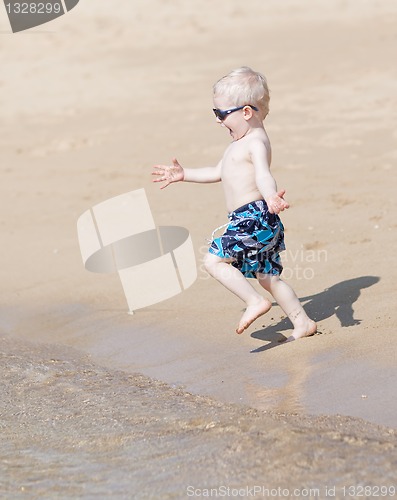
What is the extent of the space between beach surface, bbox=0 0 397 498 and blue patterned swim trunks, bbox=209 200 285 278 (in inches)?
14.6

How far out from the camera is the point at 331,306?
486cm

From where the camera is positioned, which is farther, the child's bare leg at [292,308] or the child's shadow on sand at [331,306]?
the child's shadow on sand at [331,306]

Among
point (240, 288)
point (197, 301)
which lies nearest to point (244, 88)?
point (240, 288)

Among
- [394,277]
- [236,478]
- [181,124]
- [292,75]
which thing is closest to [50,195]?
[181,124]

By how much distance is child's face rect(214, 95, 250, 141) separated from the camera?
4.41m

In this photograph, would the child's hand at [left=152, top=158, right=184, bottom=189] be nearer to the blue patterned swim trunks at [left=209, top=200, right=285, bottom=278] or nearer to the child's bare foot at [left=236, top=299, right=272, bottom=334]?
the blue patterned swim trunks at [left=209, top=200, right=285, bottom=278]

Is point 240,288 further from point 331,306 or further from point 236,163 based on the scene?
point 331,306

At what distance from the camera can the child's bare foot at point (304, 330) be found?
441cm

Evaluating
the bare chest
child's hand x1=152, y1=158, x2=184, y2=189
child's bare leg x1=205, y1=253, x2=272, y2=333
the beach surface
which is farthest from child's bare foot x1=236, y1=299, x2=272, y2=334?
child's hand x1=152, y1=158, x2=184, y2=189

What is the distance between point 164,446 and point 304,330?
120cm

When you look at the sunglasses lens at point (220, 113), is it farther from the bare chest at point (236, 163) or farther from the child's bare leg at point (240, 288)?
the child's bare leg at point (240, 288)

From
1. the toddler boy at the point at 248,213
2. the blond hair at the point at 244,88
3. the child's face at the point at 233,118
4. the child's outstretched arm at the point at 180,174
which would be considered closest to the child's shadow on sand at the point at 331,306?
the toddler boy at the point at 248,213

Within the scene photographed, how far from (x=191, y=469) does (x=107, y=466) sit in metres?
0.32

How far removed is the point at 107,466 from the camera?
3.34m
